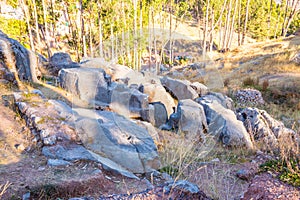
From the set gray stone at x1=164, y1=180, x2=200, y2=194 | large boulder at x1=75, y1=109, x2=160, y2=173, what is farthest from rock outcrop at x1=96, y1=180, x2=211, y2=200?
large boulder at x1=75, y1=109, x2=160, y2=173

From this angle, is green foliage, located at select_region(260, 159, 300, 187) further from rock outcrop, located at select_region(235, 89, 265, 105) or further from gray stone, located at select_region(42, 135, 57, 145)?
rock outcrop, located at select_region(235, 89, 265, 105)

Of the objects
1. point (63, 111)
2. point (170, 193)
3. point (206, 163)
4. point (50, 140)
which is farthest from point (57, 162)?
point (206, 163)

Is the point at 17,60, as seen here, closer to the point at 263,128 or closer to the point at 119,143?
the point at 119,143

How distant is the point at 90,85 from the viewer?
286 inches

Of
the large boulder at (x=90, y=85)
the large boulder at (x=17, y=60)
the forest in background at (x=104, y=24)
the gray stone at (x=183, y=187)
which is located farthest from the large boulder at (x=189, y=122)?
the forest in background at (x=104, y=24)

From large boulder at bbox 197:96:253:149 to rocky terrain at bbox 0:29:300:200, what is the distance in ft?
0.10

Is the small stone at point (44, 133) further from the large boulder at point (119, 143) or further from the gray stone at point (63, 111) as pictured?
the gray stone at point (63, 111)

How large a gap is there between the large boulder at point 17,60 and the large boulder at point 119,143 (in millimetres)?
3988

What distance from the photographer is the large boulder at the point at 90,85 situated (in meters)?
7.16

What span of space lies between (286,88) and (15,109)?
1270 centimetres

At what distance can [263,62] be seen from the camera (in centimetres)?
1759

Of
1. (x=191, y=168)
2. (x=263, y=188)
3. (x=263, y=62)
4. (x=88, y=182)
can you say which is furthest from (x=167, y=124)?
(x=263, y=62)

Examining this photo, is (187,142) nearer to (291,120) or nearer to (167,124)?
(167,124)

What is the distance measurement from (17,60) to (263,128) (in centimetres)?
831
